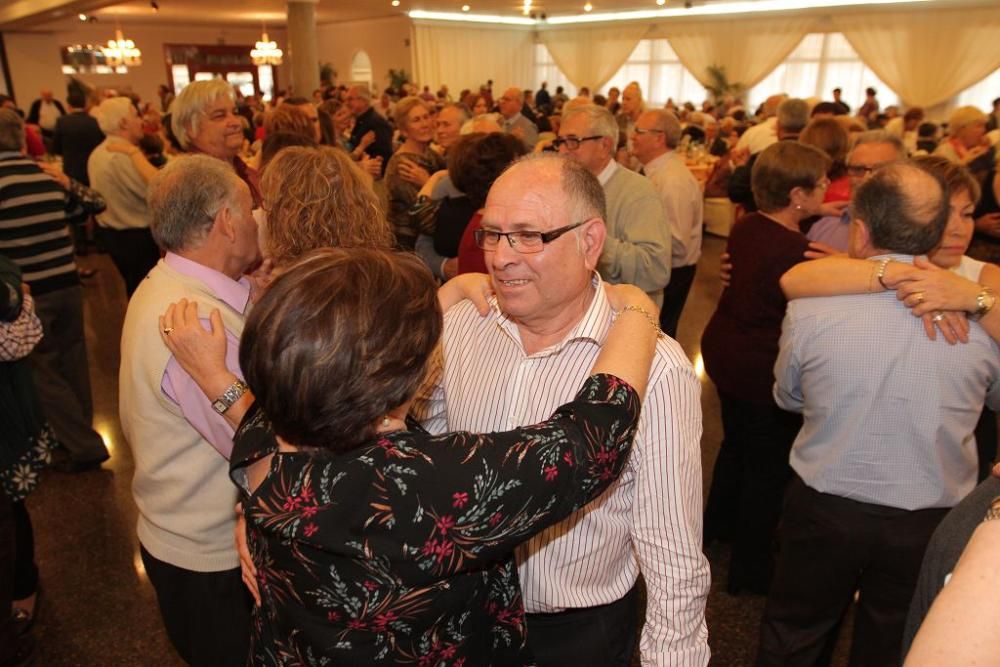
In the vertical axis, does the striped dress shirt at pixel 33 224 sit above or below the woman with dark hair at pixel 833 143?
below

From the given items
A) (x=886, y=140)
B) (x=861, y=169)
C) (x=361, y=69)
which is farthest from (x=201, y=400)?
(x=361, y=69)

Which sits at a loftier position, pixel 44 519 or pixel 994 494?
pixel 994 494

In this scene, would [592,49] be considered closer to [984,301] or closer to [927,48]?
[927,48]

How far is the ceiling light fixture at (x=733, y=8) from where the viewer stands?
13727mm

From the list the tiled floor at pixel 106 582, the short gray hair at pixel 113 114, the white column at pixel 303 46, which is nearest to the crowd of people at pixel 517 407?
the tiled floor at pixel 106 582

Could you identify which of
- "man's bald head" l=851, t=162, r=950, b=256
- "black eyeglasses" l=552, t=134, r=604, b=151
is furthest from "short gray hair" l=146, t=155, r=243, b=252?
"black eyeglasses" l=552, t=134, r=604, b=151

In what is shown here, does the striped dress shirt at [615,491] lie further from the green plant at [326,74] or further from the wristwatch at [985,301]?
the green plant at [326,74]

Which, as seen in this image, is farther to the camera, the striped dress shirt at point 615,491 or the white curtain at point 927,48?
the white curtain at point 927,48

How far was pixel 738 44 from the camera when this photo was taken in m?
15.5

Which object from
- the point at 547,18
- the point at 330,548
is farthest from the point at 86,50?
the point at 330,548

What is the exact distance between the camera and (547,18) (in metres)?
19.2

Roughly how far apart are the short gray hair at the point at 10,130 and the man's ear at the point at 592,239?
2.90 m

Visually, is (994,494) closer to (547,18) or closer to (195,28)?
(547,18)

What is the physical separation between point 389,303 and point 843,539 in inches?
58.3
